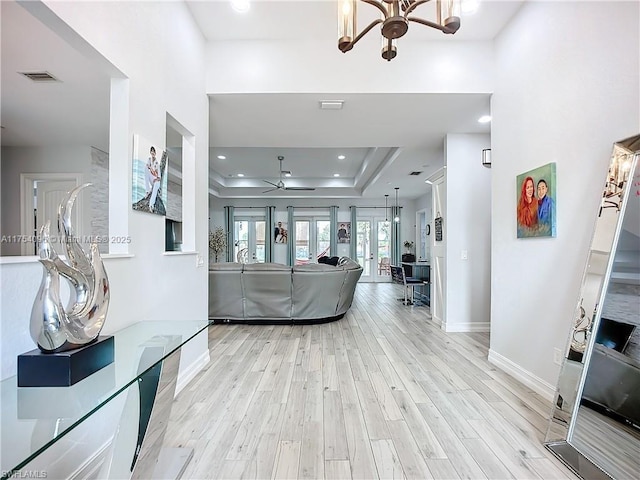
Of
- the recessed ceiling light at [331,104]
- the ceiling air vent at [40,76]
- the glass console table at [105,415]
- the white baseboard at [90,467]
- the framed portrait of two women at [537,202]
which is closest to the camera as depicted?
the glass console table at [105,415]

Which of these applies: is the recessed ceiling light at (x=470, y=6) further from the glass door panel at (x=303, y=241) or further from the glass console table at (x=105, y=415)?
the glass door panel at (x=303, y=241)

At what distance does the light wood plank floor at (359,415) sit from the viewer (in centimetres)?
173

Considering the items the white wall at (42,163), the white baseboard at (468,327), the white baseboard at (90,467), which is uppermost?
the white wall at (42,163)

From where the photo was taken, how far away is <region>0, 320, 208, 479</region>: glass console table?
0.83 meters

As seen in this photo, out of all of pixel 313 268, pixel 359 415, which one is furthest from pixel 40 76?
pixel 359 415

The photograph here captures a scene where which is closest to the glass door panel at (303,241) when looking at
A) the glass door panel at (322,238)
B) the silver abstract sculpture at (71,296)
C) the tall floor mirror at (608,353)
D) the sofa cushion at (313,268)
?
the glass door panel at (322,238)

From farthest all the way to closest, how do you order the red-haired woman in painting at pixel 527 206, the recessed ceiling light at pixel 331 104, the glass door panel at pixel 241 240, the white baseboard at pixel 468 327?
1. the glass door panel at pixel 241 240
2. the white baseboard at pixel 468 327
3. the recessed ceiling light at pixel 331 104
4. the red-haired woman in painting at pixel 527 206

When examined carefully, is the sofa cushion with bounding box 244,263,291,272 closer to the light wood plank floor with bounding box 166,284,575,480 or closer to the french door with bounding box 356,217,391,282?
the light wood plank floor with bounding box 166,284,575,480

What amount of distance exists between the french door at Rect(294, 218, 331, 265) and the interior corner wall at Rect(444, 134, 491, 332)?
6616 millimetres

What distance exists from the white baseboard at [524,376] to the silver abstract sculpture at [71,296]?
3.01m

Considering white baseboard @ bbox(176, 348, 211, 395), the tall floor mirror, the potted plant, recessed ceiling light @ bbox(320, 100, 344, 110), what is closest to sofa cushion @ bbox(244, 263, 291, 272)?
white baseboard @ bbox(176, 348, 211, 395)

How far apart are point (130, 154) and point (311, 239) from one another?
908 centimetres

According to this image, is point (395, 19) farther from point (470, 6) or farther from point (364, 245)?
point (364, 245)

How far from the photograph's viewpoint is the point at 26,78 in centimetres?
294
